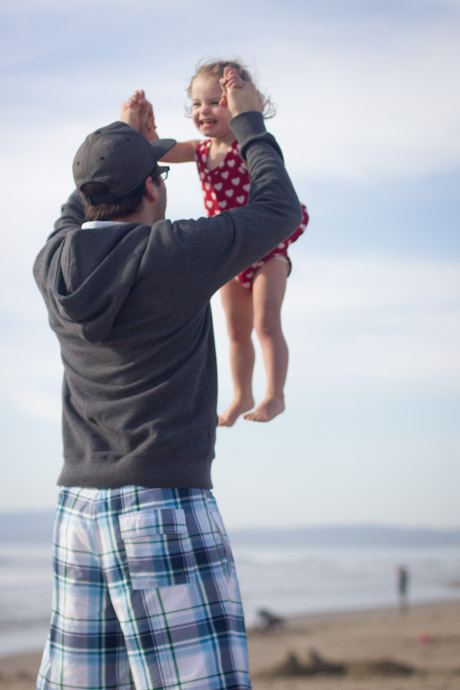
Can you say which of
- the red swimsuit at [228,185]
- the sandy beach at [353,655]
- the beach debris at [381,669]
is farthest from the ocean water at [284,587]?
the red swimsuit at [228,185]

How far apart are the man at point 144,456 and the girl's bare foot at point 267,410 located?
70cm

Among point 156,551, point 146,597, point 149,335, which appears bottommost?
point 146,597

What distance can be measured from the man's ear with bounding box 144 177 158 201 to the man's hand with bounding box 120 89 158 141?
31.1 inches

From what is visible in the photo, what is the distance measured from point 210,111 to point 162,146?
22.7 inches

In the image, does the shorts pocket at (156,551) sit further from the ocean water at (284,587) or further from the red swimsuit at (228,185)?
the ocean water at (284,587)

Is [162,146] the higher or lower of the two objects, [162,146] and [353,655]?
the higher

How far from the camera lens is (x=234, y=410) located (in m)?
3.37

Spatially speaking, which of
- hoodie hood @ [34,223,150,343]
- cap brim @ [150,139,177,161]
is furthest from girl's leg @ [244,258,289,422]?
hoodie hood @ [34,223,150,343]

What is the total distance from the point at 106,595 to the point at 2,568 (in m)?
32.3

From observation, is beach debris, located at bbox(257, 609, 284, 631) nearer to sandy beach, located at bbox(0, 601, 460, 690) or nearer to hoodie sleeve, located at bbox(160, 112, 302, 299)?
sandy beach, located at bbox(0, 601, 460, 690)

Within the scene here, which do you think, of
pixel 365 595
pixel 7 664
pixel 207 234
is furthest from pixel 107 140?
pixel 365 595

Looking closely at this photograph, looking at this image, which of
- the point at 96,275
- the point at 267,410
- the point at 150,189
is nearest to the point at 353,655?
the point at 267,410

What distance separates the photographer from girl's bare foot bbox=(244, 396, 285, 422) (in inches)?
121

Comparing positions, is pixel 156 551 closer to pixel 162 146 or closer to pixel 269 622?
pixel 162 146
